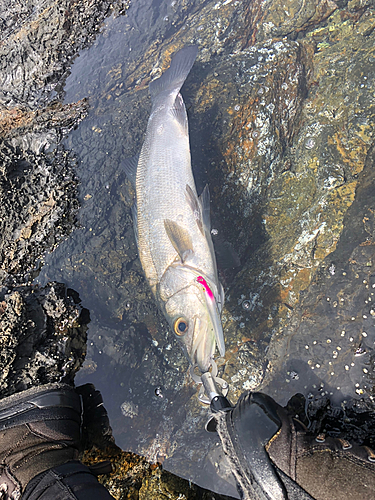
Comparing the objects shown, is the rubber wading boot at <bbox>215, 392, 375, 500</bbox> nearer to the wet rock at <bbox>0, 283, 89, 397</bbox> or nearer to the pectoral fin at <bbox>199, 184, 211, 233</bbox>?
the wet rock at <bbox>0, 283, 89, 397</bbox>

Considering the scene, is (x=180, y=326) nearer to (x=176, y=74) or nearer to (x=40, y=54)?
(x=176, y=74)

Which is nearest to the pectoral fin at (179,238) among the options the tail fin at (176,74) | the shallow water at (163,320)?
the shallow water at (163,320)

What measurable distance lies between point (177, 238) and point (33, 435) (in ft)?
5.90

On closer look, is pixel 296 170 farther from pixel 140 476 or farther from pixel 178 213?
pixel 140 476

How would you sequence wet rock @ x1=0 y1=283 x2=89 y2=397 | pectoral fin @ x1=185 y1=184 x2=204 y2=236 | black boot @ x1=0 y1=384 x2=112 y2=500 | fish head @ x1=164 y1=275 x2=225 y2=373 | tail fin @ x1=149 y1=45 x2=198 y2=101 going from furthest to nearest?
1. tail fin @ x1=149 y1=45 x2=198 y2=101
2. pectoral fin @ x1=185 y1=184 x2=204 y2=236
3. fish head @ x1=164 y1=275 x2=225 y2=373
4. wet rock @ x1=0 y1=283 x2=89 y2=397
5. black boot @ x1=0 y1=384 x2=112 y2=500

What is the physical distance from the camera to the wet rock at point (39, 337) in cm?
209

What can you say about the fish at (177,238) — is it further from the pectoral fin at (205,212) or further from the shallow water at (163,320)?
the shallow water at (163,320)

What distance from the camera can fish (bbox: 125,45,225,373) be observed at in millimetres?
2373

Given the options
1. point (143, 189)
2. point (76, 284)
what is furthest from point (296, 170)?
point (76, 284)

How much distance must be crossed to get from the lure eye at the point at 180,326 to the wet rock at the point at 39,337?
87cm

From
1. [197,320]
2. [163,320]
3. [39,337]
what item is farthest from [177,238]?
[39,337]

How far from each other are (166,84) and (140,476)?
3.74 metres

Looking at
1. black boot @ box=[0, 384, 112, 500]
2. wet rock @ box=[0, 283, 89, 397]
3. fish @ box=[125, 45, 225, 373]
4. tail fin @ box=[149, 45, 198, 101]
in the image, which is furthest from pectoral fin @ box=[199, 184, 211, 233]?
black boot @ box=[0, 384, 112, 500]

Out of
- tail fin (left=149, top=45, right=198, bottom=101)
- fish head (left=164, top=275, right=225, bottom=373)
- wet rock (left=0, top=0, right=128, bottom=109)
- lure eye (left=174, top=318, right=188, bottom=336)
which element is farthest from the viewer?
wet rock (left=0, top=0, right=128, bottom=109)
